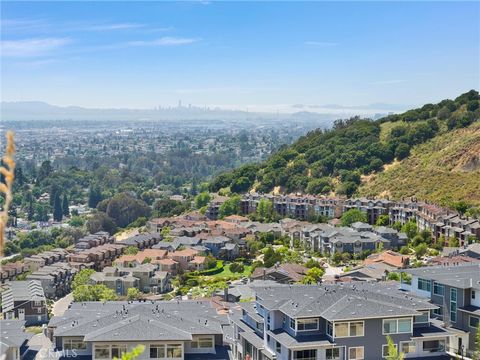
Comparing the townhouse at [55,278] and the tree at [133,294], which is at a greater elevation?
the tree at [133,294]

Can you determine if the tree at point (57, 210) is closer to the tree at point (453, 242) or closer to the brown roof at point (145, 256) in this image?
the brown roof at point (145, 256)

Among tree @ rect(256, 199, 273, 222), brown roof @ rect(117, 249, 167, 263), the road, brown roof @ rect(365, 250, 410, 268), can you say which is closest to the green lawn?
brown roof @ rect(117, 249, 167, 263)

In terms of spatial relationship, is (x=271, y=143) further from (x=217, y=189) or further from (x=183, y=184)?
(x=217, y=189)

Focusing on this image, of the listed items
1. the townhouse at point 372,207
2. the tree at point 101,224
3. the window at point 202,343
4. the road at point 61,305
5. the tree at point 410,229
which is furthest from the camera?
the tree at point 101,224

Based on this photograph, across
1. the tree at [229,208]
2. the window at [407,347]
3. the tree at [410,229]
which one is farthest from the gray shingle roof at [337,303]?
the tree at [229,208]

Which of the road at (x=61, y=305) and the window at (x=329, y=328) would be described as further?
the road at (x=61, y=305)

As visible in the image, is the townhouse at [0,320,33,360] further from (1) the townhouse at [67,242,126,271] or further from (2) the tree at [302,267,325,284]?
(1) the townhouse at [67,242,126,271]
